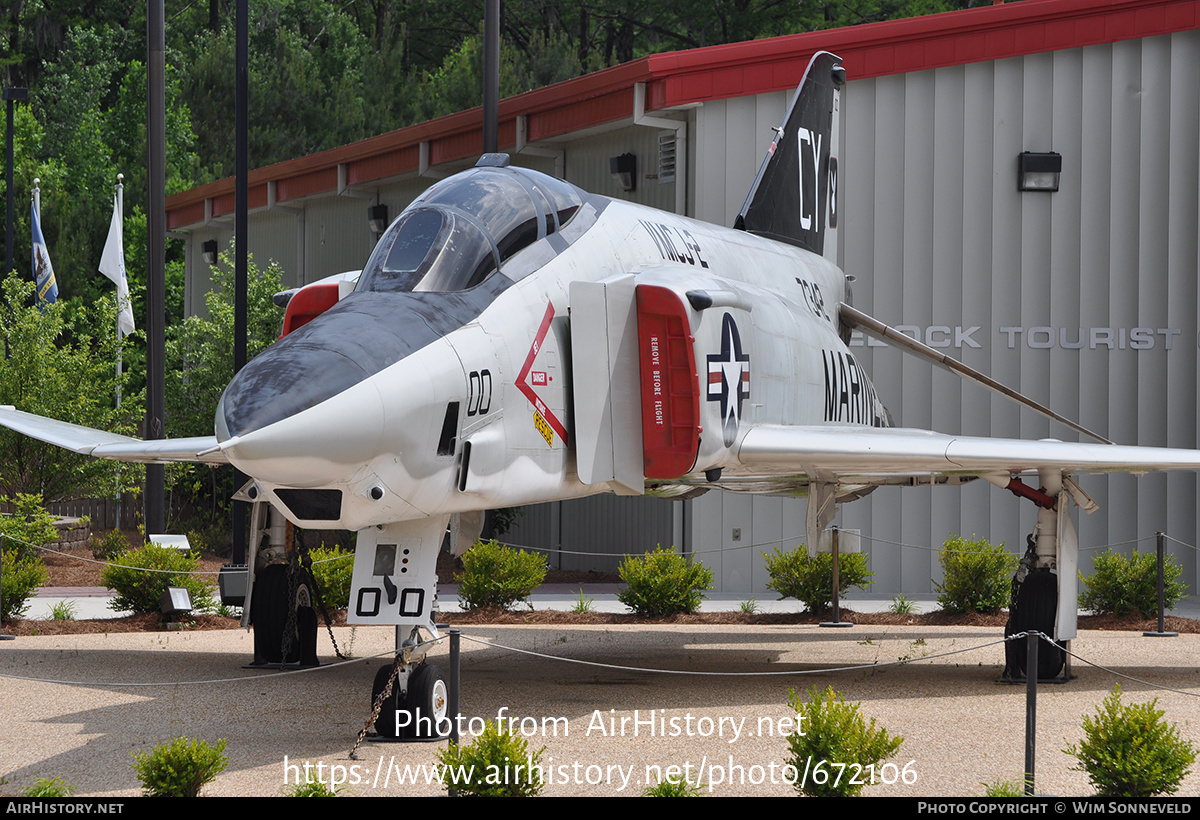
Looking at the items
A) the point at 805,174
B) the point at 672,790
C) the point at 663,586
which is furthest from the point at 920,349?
the point at 672,790

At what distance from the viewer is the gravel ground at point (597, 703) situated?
7.17m

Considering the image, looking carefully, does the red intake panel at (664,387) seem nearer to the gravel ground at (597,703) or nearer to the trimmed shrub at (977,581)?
the gravel ground at (597,703)

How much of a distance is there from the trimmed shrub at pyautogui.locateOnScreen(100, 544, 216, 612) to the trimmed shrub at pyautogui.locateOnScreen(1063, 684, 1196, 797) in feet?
35.2

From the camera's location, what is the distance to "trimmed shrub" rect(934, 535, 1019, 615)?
15.5 meters

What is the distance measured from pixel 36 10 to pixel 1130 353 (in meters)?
45.9

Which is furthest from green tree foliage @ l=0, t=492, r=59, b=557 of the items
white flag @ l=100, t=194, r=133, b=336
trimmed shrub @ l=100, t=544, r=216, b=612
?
white flag @ l=100, t=194, r=133, b=336

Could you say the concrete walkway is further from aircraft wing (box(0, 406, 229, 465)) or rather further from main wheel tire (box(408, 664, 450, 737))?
main wheel tire (box(408, 664, 450, 737))

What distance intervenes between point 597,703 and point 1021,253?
11.5 m

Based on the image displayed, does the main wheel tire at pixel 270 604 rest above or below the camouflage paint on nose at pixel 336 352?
below

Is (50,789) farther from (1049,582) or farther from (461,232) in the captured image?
(1049,582)

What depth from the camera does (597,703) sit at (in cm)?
962

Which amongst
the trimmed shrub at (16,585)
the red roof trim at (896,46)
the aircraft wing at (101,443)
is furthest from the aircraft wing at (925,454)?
the red roof trim at (896,46)

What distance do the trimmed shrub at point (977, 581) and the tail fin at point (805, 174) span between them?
4.09 metres

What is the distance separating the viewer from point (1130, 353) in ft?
60.3
